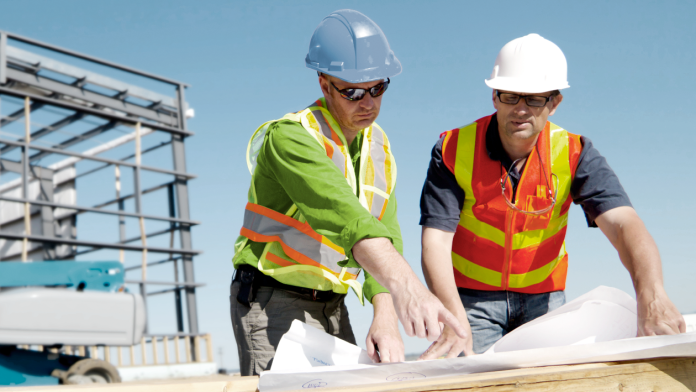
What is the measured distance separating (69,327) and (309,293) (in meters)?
4.15

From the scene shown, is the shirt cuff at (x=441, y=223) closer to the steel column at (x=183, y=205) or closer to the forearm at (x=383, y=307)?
the forearm at (x=383, y=307)

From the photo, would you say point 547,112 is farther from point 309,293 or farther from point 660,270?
point 309,293

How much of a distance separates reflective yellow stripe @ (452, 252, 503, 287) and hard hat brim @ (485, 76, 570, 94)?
2.48 ft

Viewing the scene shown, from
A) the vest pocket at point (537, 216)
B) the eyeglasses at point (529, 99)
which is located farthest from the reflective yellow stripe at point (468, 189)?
the eyeglasses at point (529, 99)

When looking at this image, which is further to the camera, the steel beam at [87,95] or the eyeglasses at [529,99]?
the steel beam at [87,95]

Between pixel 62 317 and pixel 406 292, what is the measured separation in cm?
481

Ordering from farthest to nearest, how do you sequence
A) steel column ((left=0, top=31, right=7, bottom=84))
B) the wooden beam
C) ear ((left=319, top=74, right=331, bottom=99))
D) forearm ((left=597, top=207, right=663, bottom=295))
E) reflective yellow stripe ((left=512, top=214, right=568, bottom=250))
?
steel column ((left=0, top=31, right=7, bottom=84)) < reflective yellow stripe ((left=512, top=214, right=568, bottom=250)) < ear ((left=319, top=74, right=331, bottom=99)) < forearm ((left=597, top=207, right=663, bottom=295)) < the wooden beam

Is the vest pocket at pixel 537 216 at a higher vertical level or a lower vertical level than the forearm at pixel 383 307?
higher

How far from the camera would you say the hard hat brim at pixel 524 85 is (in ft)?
8.36

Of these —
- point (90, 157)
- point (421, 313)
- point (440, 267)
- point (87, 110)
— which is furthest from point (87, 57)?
point (421, 313)

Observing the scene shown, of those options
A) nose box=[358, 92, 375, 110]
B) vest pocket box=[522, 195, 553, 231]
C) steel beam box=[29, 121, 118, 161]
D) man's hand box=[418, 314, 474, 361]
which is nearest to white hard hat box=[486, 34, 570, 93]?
vest pocket box=[522, 195, 553, 231]

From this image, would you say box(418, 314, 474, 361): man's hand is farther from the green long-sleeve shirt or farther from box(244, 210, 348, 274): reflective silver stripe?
box(244, 210, 348, 274): reflective silver stripe

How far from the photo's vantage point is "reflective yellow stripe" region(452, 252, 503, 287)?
267 centimetres

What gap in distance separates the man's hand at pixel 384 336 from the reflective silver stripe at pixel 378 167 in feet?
1.18
